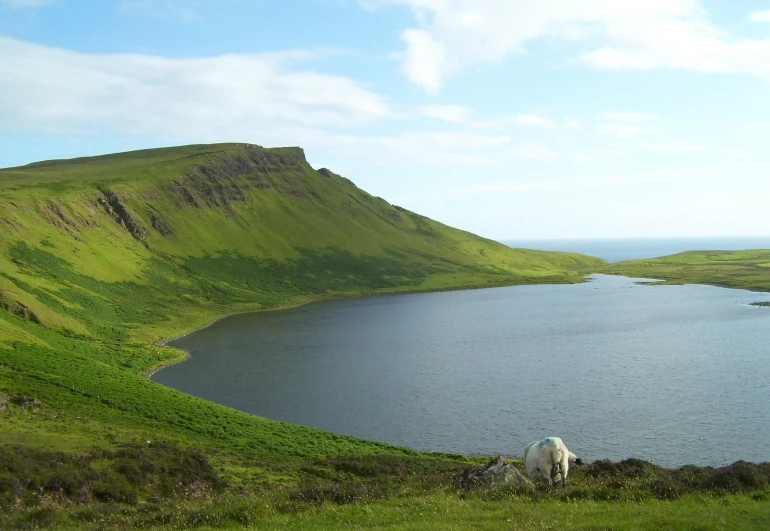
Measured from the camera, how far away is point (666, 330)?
120625mm

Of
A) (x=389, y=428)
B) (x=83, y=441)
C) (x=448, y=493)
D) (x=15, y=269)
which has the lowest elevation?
(x=389, y=428)

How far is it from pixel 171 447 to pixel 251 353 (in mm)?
63546

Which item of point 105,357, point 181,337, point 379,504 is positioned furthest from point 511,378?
point 181,337

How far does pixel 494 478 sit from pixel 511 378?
56227 mm

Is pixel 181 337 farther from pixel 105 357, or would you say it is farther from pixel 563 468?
pixel 563 468

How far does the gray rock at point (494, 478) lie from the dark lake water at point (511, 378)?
26.0m

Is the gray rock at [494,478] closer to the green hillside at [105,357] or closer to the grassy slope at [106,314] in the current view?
the green hillside at [105,357]

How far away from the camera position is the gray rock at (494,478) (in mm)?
25672

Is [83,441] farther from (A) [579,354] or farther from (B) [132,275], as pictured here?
(B) [132,275]

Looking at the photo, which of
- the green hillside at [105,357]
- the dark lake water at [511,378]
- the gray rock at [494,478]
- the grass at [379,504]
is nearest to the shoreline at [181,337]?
the green hillside at [105,357]

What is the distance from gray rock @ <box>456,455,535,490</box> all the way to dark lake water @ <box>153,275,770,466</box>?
2602cm

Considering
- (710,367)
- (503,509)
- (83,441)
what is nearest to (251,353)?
(83,441)

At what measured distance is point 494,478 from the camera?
26594 mm

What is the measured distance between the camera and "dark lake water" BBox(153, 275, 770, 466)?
186 ft
